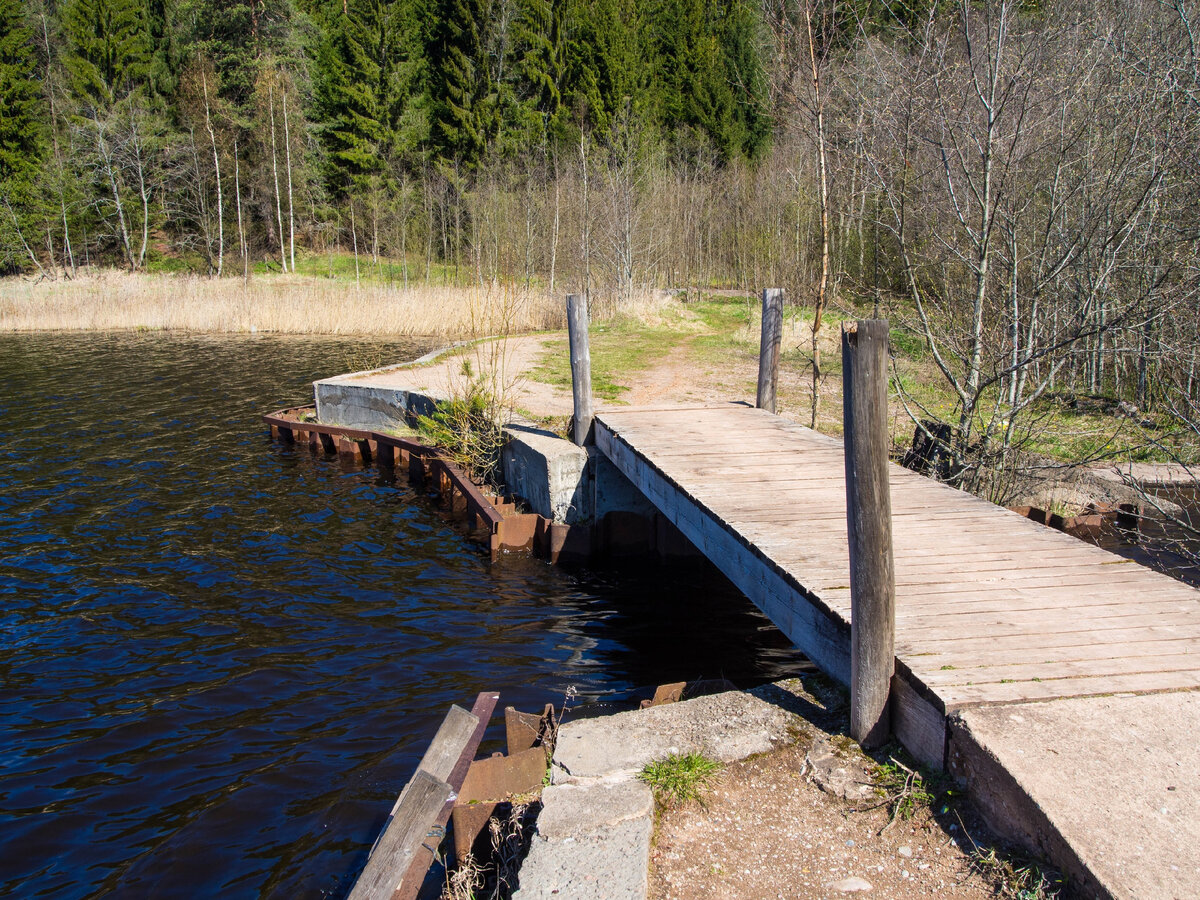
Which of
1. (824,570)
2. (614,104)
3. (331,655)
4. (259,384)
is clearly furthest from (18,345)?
(614,104)

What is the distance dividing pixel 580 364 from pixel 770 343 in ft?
6.07

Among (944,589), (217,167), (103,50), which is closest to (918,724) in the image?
(944,589)

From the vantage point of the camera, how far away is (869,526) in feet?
11.3

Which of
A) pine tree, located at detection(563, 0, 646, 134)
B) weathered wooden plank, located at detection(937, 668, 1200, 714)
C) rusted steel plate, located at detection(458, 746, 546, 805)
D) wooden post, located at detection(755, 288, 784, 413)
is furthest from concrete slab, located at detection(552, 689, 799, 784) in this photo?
pine tree, located at detection(563, 0, 646, 134)

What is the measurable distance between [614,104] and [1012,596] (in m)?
41.9

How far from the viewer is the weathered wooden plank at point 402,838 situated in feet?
10.5

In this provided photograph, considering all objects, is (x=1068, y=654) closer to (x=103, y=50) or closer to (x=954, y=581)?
(x=954, y=581)

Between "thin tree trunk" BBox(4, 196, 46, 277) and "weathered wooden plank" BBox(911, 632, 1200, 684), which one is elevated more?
"thin tree trunk" BBox(4, 196, 46, 277)

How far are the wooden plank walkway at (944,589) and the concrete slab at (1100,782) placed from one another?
0.10 meters

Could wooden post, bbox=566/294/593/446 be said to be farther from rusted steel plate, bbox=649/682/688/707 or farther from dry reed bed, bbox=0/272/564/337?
dry reed bed, bbox=0/272/564/337

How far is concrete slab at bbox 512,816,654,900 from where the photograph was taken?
9.34ft

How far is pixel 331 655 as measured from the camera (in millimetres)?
6414

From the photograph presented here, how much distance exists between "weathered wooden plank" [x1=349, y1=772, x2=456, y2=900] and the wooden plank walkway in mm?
1798

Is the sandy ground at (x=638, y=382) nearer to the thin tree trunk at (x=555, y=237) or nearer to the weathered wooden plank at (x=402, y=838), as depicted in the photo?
the weathered wooden plank at (x=402, y=838)
